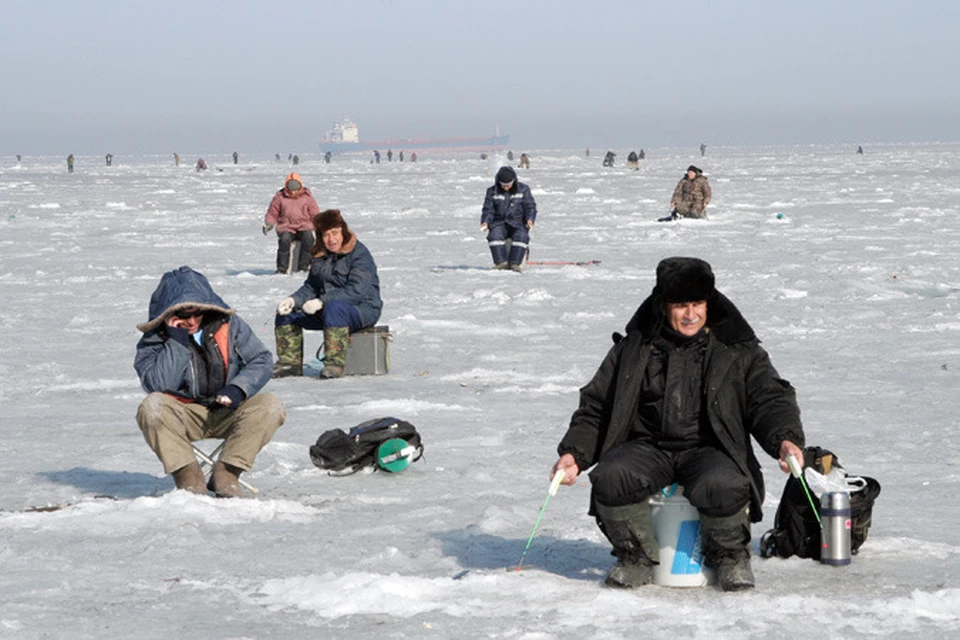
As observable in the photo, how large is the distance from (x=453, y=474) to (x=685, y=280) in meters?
2.47

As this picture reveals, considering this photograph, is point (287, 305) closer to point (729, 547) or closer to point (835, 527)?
point (835, 527)

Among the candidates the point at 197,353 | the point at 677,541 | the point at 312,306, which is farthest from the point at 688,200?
the point at 677,541

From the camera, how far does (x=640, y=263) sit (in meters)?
19.5

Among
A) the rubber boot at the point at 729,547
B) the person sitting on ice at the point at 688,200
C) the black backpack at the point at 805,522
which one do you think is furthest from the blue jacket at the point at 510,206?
the rubber boot at the point at 729,547

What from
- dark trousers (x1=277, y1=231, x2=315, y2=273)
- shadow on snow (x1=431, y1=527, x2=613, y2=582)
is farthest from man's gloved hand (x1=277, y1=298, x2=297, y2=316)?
dark trousers (x1=277, y1=231, x2=315, y2=273)

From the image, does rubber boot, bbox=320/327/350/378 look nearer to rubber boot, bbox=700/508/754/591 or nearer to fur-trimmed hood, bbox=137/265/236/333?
fur-trimmed hood, bbox=137/265/236/333

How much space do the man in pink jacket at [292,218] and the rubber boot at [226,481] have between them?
12030 millimetres

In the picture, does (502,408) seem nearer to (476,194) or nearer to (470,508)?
(470,508)

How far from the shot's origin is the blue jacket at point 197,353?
6.04 metres

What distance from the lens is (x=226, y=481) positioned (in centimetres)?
619

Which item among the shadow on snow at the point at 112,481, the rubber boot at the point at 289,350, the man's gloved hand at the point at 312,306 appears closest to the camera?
the shadow on snow at the point at 112,481

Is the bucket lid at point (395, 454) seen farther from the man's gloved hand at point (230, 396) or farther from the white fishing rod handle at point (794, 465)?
the white fishing rod handle at point (794, 465)

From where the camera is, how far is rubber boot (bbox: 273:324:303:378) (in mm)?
10305

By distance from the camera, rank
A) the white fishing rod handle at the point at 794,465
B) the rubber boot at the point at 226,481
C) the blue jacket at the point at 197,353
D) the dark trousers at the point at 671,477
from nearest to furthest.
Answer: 1. the white fishing rod handle at the point at 794,465
2. the dark trousers at the point at 671,477
3. the blue jacket at the point at 197,353
4. the rubber boot at the point at 226,481
